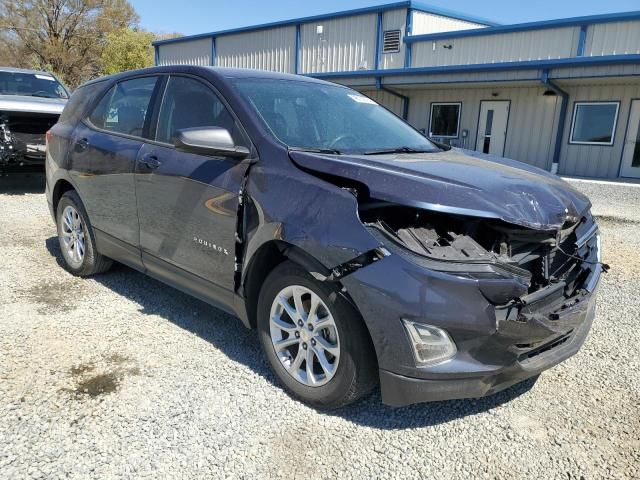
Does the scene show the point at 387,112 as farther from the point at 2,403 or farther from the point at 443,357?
the point at 2,403

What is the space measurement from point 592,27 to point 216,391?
16780 mm

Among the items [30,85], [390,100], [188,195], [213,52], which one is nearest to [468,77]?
[390,100]

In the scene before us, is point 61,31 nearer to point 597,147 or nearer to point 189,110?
point 597,147

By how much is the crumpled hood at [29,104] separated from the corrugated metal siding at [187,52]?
19.7 m

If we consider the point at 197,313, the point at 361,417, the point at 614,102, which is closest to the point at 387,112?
the point at 197,313

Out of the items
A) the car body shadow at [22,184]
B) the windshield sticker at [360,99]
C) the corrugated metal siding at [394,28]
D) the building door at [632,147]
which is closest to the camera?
the windshield sticker at [360,99]

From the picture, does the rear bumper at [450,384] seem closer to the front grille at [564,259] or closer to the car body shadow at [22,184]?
the front grille at [564,259]

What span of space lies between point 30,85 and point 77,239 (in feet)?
21.6

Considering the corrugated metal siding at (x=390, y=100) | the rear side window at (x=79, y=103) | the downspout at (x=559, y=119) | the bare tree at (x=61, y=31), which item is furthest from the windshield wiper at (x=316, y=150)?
the bare tree at (x=61, y=31)

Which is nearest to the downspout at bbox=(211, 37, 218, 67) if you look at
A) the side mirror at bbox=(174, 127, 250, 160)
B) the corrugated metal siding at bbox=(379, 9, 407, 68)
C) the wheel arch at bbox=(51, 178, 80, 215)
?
the corrugated metal siding at bbox=(379, 9, 407, 68)

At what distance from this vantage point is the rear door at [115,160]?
3803 millimetres

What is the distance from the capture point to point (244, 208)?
9.48 feet

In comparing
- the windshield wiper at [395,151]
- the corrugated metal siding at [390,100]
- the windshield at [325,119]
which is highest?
the corrugated metal siding at [390,100]

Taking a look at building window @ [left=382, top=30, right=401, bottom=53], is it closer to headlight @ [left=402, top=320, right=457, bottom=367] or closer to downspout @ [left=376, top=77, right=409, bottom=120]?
downspout @ [left=376, top=77, right=409, bottom=120]
